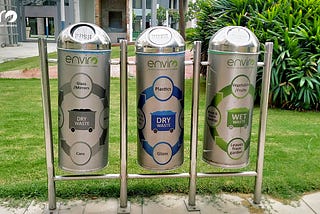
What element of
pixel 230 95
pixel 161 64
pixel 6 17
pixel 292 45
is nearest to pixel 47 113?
pixel 161 64

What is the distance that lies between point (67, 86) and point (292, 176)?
7.04 ft

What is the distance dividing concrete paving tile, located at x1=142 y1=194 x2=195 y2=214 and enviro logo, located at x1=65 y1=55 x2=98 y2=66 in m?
1.17

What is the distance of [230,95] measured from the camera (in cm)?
254

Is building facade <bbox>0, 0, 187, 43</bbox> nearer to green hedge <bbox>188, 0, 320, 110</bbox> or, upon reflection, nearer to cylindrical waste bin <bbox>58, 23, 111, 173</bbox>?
green hedge <bbox>188, 0, 320, 110</bbox>

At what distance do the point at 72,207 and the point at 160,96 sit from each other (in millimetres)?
1094

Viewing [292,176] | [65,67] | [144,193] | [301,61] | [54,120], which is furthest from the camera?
[301,61]

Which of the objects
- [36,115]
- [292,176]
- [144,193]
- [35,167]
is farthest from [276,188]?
[36,115]

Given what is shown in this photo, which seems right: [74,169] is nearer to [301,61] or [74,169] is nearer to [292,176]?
[292,176]

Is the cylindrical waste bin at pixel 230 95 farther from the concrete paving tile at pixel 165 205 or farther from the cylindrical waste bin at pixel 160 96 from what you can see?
the concrete paving tile at pixel 165 205

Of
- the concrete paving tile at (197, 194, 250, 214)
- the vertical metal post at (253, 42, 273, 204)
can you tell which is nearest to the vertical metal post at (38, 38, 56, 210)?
the concrete paving tile at (197, 194, 250, 214)

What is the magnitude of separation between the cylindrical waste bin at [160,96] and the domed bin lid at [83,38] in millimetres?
258

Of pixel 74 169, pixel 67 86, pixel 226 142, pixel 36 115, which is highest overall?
pixel 67 86

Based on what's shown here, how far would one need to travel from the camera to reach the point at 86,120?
248 cm

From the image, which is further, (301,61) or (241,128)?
(301,61)
